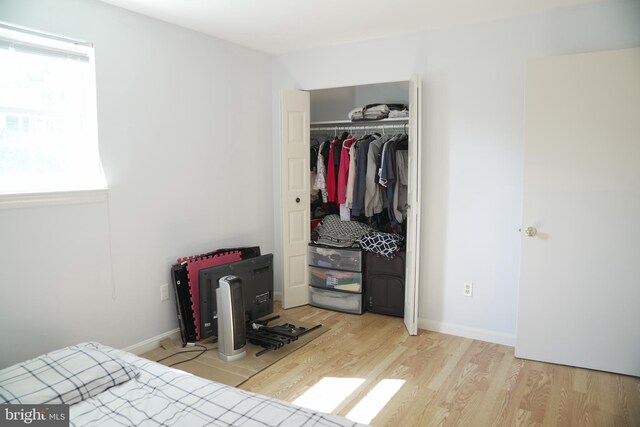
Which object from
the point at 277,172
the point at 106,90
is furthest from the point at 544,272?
the point at 106,90

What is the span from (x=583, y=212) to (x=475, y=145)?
0.90 meters

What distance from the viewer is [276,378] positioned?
2.81 metres

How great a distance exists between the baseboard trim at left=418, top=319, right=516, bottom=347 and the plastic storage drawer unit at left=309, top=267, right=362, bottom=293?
675mm

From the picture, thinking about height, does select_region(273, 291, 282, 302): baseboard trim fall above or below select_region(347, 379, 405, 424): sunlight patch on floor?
above

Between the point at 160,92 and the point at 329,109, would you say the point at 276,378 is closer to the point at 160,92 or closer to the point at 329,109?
the point at 160,92

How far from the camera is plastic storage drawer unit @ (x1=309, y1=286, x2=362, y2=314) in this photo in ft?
13.2

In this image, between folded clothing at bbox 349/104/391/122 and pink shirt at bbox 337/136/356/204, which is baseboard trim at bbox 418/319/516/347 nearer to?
pink shirt at bbox 337/136/356/204

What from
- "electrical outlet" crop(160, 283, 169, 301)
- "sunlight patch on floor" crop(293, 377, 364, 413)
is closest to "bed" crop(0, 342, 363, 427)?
"sunlight patch on floor" crop(293, 377, 364, 413)

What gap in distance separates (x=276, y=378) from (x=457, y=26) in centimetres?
290

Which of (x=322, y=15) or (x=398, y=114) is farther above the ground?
(x=322, y=15)

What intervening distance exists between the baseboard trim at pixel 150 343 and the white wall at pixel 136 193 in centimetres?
4

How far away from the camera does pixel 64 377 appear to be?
1.86m

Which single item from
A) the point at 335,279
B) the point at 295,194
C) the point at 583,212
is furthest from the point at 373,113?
the point at 583,212

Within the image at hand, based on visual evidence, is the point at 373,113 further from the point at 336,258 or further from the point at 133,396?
the point at 133,396
